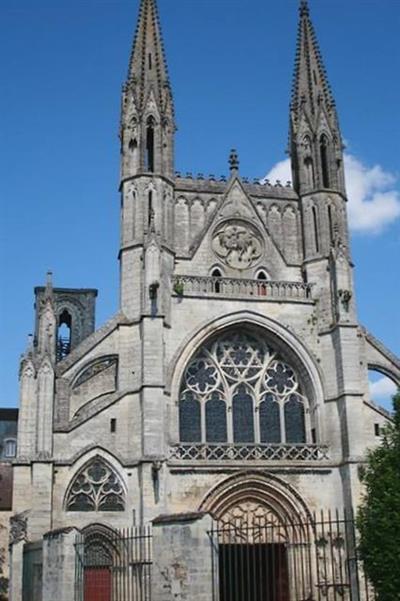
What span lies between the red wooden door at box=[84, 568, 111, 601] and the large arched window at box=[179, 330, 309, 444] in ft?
14.7

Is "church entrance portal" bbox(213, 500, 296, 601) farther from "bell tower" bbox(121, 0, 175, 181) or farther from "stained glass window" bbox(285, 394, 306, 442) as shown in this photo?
"bell tower" bbox(121, 0, 175, 181)

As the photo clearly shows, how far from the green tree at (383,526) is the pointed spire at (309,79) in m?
13.7

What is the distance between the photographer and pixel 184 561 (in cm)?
1403

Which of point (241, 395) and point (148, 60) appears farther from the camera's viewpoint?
point (148, 60)

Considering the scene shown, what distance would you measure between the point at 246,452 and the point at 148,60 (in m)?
13.8

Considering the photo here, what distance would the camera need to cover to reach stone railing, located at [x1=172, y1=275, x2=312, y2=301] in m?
25.3

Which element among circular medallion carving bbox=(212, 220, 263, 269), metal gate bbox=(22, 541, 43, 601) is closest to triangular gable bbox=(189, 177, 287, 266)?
circular medallion carving bbox=(212, 220, 263, 269)

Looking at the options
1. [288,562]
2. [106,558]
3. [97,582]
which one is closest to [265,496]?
[288,562]

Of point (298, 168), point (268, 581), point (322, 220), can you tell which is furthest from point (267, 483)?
point (298, 168)

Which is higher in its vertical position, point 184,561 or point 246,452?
point 246,452

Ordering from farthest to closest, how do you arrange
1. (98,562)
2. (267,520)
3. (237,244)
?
(237,244) < (267,520) < (98,562)

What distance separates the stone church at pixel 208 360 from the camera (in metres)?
22.4

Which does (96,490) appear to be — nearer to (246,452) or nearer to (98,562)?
(98,562)

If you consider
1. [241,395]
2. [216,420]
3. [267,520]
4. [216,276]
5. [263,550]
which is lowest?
[263,550]
